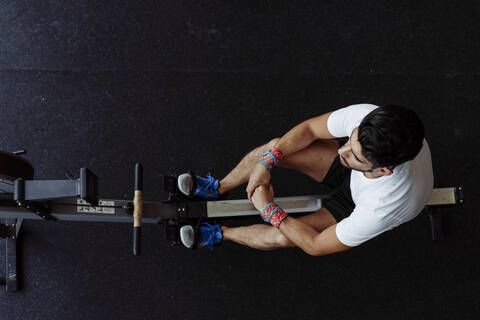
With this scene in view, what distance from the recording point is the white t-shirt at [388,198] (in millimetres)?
1191

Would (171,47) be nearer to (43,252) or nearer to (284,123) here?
(284,123)

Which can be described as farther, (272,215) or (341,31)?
(341,31)

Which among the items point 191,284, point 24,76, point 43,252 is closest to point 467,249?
point 191,284

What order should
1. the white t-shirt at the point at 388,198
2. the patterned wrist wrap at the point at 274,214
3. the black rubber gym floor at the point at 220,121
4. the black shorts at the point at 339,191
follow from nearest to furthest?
1. the white t-shirt at the point at 388,198
2. the patterned wrist wrap at the point at 274,214
3. the black shorts at the point at 339,191
4. the black rubber gym floor at the point at 220,121

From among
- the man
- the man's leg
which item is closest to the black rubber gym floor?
the man's leg

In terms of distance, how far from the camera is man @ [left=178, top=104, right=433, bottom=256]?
108cm

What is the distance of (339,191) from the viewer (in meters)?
1.60

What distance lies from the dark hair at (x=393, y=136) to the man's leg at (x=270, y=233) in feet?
1.81

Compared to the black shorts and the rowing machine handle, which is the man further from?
the rowing machine handle

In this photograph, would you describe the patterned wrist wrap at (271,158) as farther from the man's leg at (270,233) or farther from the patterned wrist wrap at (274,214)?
the man's leg at (270,233)

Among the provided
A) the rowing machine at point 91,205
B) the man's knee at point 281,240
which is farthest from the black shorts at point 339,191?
the man's knee at point 281,240

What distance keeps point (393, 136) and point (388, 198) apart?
242mm

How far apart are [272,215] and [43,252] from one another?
50.8 inches

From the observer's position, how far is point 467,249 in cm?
206
